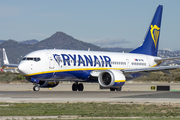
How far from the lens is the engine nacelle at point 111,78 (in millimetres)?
32778

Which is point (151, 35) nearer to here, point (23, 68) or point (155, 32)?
point (155, 32)

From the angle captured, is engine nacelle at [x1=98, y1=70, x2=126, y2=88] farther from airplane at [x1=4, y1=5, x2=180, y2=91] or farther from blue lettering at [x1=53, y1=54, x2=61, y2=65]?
blue lettering at [x1=53, y1=54, x2=61, y2=65]

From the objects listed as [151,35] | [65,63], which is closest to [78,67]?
[65,63]

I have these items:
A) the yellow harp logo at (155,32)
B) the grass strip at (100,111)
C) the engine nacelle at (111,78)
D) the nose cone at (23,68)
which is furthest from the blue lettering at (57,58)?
the yellow harp logo at (155,32)

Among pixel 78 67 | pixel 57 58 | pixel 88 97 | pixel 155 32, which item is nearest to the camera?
pixel 88 97

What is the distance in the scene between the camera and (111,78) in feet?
108

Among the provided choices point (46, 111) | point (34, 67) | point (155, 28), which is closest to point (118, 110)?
point (46, 111)

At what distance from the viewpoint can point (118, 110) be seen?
1606cm

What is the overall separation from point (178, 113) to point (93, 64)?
21042 millimetres

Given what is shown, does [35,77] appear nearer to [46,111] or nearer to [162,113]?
[46,111]

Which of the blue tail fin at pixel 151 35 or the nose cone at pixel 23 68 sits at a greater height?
the blue tail fin at pixel 151 35

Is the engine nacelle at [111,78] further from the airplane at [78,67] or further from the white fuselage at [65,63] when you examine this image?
the white fuselage at [65,63]

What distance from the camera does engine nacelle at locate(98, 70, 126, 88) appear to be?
32.8 metres

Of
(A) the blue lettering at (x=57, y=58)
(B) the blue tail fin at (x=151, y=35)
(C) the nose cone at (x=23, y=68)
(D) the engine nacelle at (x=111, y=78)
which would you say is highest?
(B) the blue tail fin at (x=151, y=35)
